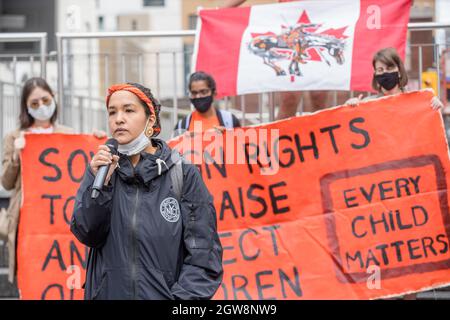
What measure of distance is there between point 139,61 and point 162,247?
5071mm

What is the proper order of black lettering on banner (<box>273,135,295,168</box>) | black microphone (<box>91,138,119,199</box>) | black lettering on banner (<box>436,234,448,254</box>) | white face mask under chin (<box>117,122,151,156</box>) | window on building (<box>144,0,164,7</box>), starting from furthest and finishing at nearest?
window on building (<box>144,0,164,7</box>) < black lettering on banner (<box>273,135,295,168</box>) < black lettering on banner (<box>436,234,448,254</box>) < white face mask under chin (<box>117,122,151,156</box>) < black microphone (<box>91,138,119,199</box>)

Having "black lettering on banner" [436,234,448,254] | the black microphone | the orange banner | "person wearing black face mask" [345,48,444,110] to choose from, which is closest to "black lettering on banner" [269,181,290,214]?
the orange banner

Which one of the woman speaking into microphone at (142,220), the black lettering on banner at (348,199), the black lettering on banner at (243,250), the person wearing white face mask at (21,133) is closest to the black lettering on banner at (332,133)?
the black lettering on banner at (348,199)

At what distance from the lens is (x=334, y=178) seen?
717 cm

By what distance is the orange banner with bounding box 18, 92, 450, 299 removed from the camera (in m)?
6.99

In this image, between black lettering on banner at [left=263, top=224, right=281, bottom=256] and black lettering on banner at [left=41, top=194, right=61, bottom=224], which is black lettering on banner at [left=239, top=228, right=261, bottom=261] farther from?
black lettering on banner at [left=41, top=194, right=61, bottom=224]

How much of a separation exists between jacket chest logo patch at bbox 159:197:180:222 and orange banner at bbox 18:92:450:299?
294cm

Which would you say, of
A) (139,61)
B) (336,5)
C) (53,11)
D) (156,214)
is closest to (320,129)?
(336,5)

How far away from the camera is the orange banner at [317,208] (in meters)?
6.99

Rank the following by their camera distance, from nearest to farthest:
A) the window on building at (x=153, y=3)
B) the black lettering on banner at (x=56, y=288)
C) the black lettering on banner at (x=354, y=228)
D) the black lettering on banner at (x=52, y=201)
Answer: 1. the black lettering on banner at (x=354, y=228)
2. the black lettering on banner at (x=56, y=288)
3. the black lettering on banner at (x=52, y=201)
4. the window on building at (x=153, y=3)

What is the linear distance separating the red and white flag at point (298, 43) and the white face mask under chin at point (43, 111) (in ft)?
4.40

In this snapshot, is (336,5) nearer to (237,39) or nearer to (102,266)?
(237,39)

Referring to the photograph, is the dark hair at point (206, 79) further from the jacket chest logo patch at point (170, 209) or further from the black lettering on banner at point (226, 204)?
the jacket chest logo patch at point (170, 209)
